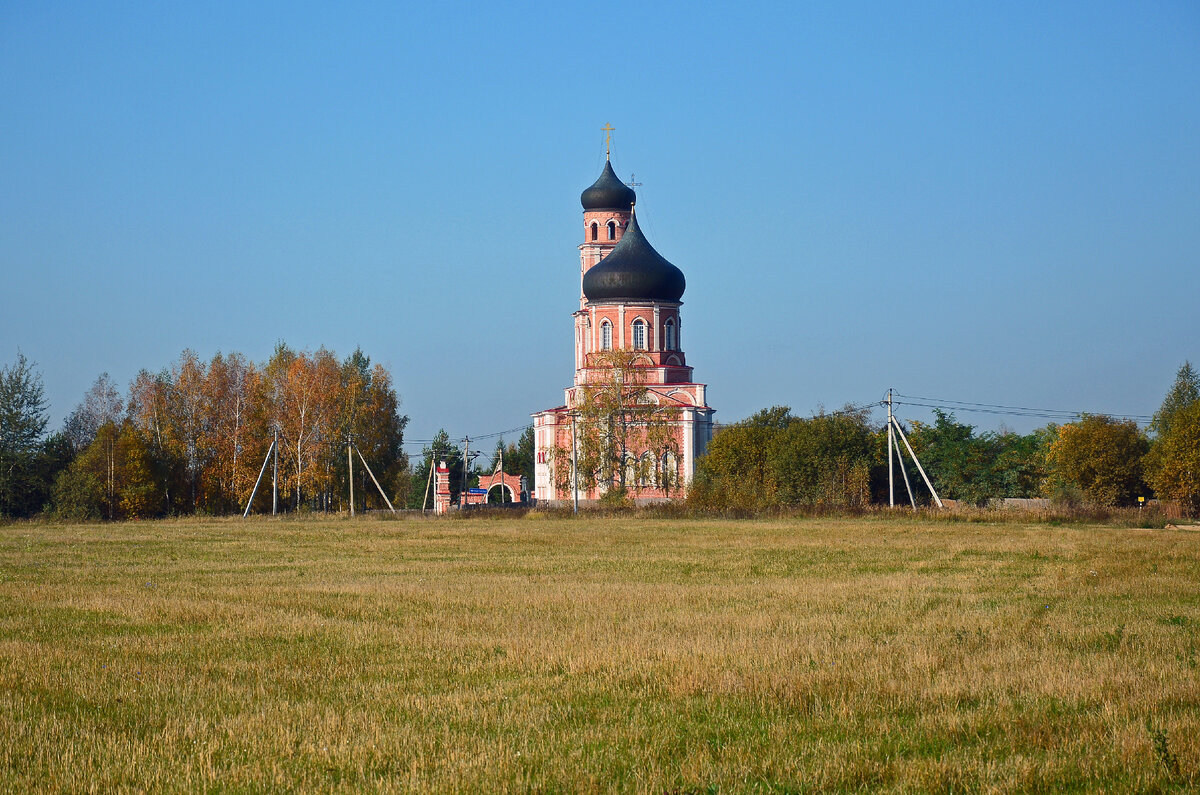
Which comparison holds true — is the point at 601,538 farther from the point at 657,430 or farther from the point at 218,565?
the point at 657,430

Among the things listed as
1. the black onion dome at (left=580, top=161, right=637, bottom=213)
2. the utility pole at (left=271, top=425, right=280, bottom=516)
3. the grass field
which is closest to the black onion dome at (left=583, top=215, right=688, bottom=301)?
the black onion dome at (left=580, top=161, right=637, bottom=213)

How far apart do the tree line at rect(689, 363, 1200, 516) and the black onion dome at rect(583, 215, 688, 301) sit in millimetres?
11193

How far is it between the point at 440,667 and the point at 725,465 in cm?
4658

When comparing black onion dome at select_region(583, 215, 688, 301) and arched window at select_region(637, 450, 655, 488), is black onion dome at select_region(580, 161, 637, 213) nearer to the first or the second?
black onion dome at select_region(583, 215, 688, 301)

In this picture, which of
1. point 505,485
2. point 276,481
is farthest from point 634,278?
Result: point 505,485

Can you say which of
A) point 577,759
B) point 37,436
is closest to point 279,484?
point 37,436

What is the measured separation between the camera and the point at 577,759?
23.9 ft

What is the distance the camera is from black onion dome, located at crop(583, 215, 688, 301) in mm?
67375

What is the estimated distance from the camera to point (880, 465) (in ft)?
185

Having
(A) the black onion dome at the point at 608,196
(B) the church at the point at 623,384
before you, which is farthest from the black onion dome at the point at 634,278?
(A) the black onion dome at the point at 608,196

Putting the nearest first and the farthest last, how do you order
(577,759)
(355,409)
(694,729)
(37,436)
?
1. (577,759)
2. (694,729)
3. (37,436)
4. (355,409)

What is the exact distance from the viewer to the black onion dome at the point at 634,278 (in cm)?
6738

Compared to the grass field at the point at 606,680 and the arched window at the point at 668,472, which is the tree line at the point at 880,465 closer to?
the arched window at the point at 668,472

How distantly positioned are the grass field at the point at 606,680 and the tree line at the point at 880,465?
2829 centimetres
